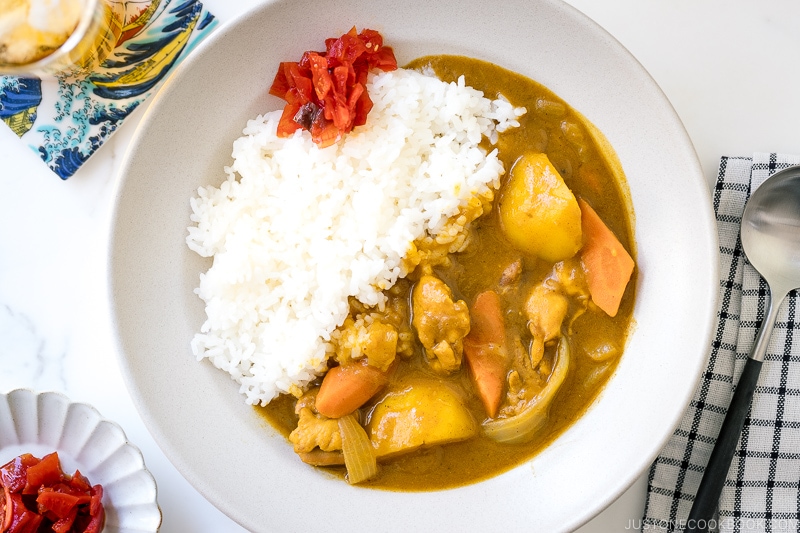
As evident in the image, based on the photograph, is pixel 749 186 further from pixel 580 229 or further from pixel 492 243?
pixel 492 243

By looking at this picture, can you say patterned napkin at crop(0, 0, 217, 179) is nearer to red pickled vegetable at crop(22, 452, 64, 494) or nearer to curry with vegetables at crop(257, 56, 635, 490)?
curry with vegetables at crop(257, 56, 635, 490)

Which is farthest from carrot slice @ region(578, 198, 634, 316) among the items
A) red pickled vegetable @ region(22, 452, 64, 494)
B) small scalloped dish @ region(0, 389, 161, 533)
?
red pickled vegetable @ region(22, 452, 64, 494)

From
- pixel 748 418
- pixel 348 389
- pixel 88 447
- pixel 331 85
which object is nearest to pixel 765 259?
pixel 748 418

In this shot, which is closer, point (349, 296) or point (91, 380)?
point (349, 296)

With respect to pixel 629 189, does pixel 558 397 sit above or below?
below

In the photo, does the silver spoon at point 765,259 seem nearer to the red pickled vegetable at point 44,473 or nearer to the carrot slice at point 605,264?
the carrot slice at point 605,264

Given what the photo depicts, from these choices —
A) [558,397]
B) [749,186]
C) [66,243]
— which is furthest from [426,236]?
[66,243]
